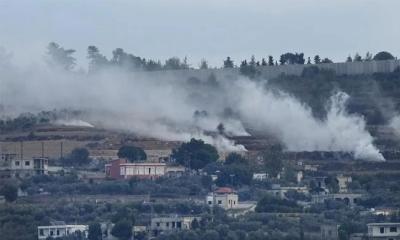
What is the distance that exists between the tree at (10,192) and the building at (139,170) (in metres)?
Answer: 5.38

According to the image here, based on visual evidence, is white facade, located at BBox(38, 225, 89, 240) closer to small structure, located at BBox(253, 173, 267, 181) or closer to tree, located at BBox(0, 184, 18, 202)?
tree, located at BBox(0, 184, 18, 202)

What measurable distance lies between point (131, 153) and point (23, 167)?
338 centimetres

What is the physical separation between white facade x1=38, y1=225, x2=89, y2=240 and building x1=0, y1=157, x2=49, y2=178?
42.1 feet

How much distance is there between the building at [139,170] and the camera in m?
117

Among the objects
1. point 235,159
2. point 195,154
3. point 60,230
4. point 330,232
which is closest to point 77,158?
point 195,154

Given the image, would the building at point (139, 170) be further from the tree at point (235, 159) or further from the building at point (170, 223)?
the building at point (170, 223)

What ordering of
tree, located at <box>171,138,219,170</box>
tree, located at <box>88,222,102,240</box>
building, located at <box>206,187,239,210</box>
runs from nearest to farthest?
1. tree, located at <box>88,222,102,240</box>
2. building, located at <box>206,187,239,210</box>
3. tree, located at <box>171,138,219,170</box>

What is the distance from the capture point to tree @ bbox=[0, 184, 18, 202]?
11069 centimetres

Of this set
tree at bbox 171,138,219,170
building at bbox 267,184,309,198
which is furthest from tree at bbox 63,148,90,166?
building at bbox 267,184,309,198

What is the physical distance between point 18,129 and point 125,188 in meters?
11.4

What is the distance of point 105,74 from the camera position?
13125 centimetres

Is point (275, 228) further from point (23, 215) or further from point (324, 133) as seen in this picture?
point (324, 133)

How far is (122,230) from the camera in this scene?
10388 centimetres

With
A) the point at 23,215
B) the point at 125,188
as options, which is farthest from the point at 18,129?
the point at 23,215
